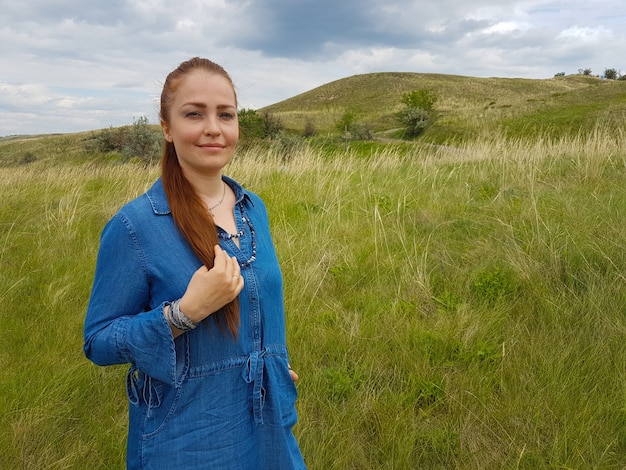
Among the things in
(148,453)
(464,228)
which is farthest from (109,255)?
(464,228)

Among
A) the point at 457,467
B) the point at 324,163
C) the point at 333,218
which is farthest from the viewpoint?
the point at 324,163

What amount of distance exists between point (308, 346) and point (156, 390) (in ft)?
5.40

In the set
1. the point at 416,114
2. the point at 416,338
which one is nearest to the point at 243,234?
the point at 416,338

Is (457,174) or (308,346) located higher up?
(457,174)

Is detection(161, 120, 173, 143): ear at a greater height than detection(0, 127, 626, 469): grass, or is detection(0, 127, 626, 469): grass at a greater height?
detection(161, 120, 173, 143): ear

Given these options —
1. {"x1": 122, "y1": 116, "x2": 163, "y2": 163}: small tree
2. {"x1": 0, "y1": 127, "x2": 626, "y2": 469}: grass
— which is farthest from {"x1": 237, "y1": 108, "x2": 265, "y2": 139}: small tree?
{"x1": 0, "y1": 127, "x2": 626, "y2": 469}: grass

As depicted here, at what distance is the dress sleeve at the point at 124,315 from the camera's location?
1044mm

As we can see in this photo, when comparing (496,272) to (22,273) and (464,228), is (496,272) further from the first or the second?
(22,273)

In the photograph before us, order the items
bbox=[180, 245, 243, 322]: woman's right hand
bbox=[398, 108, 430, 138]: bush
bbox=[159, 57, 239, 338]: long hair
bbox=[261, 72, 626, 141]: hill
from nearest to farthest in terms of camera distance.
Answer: bbox=[180, 245, 243, 322]: woman's right hand → bbox=[159, 57, 239, 338]: long hair → bbox=[261, 72, 626, 141]: hill → bbox=[398, 108, 430, 138]: bush

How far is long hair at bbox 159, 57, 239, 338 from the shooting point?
1.14 metres

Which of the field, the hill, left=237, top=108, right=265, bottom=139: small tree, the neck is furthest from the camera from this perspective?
the hill

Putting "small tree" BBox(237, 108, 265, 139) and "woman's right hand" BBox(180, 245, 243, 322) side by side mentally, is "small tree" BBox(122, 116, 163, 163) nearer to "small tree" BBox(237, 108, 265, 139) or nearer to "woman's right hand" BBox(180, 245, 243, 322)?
"small tree" BBox(237, 108, 265, 139)

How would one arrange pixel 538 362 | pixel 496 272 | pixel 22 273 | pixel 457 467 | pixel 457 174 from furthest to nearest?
1. pixel 457 174
2. pixel 22 273
3. pixel 496 272
4. pixel 538 362
5. pixel 457 467

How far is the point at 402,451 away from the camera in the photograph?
6.33 ft
